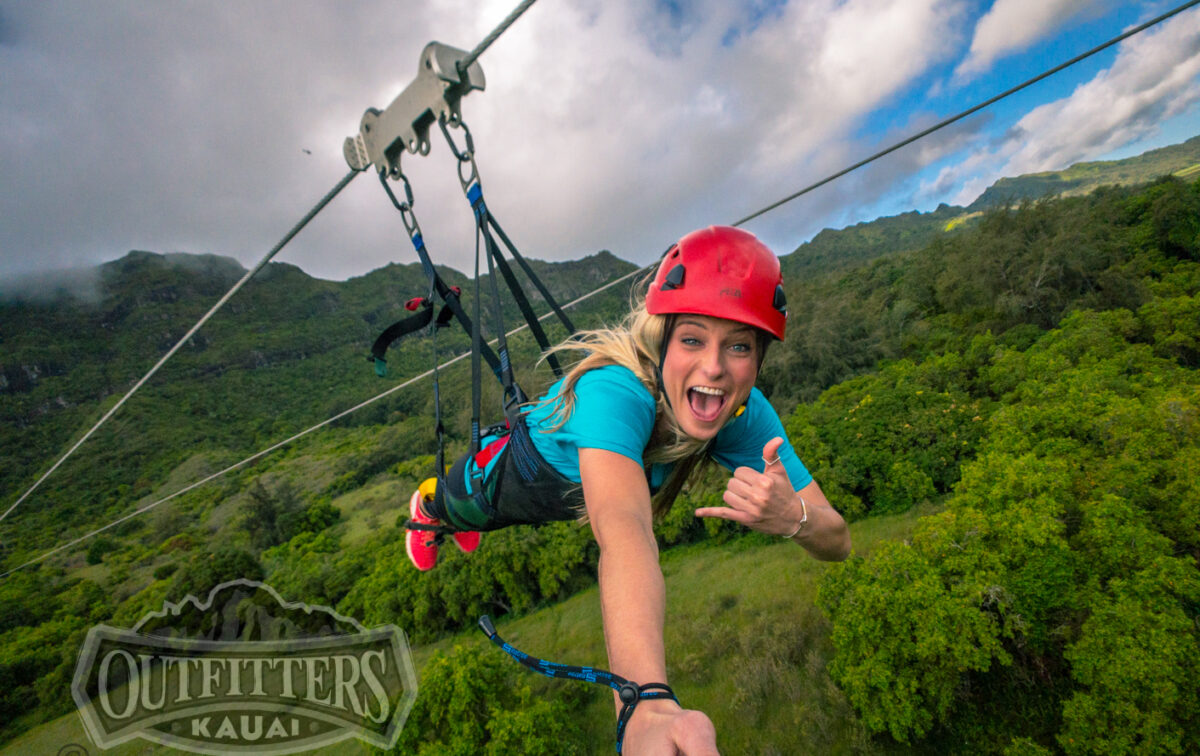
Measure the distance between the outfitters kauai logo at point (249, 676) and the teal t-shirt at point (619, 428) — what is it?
13102 millimetres

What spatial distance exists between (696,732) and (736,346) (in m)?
1.31

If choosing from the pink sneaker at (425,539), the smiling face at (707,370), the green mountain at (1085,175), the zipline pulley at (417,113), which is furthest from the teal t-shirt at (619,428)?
the green mountain at (1085,175)

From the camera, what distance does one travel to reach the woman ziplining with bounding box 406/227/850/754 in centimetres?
135

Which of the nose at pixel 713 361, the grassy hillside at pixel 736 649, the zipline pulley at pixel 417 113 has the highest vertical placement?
the zipline pulley at pixel 417 113

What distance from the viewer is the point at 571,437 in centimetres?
180

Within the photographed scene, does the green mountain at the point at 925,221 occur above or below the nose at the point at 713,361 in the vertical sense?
above

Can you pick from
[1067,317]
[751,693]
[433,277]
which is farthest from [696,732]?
[1067,317]

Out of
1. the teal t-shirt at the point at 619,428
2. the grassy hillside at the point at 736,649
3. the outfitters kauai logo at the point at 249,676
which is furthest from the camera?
the outfitters kauai logo at the point at 249,676

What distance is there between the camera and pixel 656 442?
2057 millimetres

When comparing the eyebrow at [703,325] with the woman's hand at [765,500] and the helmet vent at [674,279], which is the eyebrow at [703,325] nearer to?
the helmet vent at [674,279]

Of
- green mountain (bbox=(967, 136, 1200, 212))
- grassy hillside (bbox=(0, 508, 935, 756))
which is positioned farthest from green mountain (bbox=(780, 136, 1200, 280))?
grassy hillside (bbox=(0, 508, 935, 756))

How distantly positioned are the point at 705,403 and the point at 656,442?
30cm

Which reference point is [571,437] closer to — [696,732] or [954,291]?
[696,732]

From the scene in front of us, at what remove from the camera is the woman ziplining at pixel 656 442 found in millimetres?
1352
